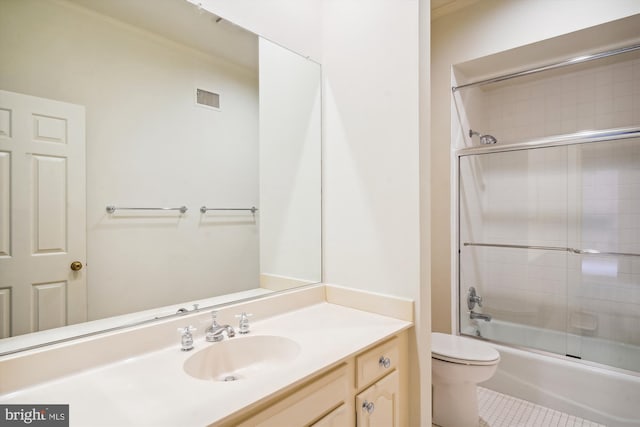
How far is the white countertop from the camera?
0.73 metres

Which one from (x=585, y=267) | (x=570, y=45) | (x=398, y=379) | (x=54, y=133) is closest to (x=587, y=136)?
(x=570, y=45)

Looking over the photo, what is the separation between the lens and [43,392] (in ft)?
2.77

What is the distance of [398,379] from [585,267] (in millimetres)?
2005

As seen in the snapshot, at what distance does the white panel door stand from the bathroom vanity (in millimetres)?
126

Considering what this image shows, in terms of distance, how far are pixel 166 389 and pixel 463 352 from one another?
60.9 inches

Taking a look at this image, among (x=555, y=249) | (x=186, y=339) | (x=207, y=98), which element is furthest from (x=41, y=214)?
(x=555, y=249)

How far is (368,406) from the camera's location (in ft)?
3.86

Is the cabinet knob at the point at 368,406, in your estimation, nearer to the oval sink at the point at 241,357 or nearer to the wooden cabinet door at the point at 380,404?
the wooden cabinet door at the point at 380,404

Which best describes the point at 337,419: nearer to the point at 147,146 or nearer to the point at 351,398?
the point at 351,398

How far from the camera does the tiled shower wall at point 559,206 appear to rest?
2334mm

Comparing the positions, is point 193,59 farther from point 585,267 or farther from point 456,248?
point 585,267

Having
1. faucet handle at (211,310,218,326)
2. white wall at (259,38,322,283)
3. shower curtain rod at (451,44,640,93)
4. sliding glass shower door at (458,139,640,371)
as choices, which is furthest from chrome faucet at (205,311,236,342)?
shower curtain rod at (451,44,640,93)

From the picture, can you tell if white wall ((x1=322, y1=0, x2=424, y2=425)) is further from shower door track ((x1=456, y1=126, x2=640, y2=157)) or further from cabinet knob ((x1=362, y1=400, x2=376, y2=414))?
shower door track ((x1=456, y1=126, x2=640, y2=157))

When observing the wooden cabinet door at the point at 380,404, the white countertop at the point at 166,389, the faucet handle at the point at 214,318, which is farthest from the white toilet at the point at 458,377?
the faucet handle at the point at 214,318
